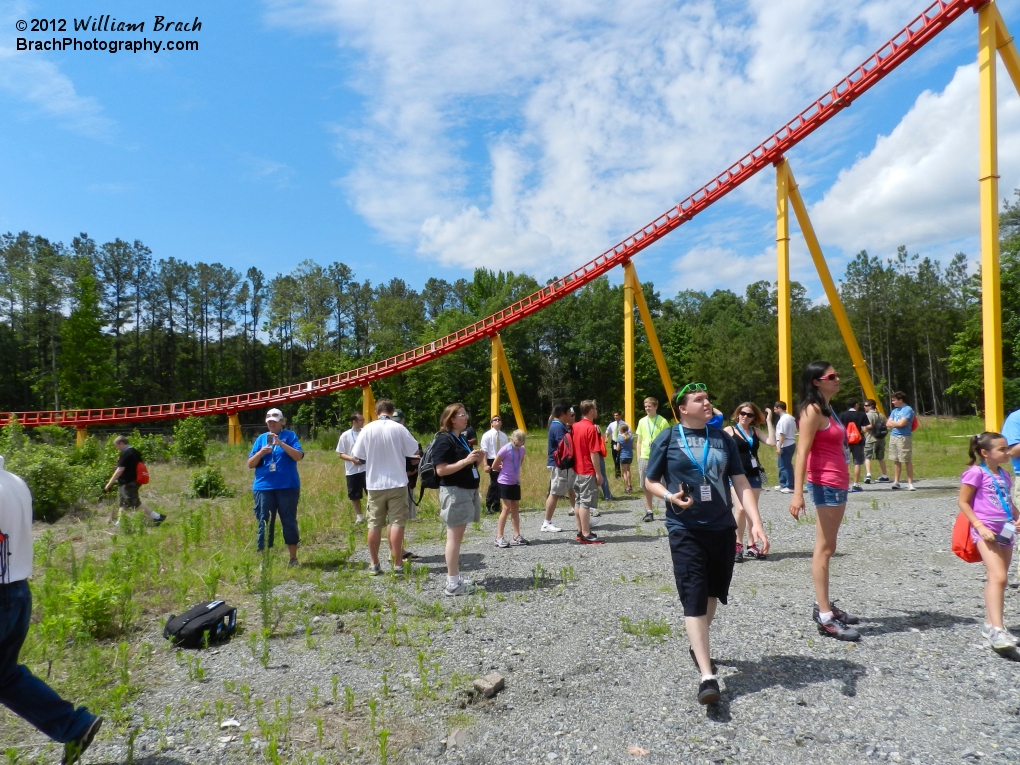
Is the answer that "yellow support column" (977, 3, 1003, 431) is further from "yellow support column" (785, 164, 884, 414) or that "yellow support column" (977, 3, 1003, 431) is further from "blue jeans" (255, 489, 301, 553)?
"blue jeans" (255, 489, 301, 553)

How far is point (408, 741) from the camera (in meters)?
3.38

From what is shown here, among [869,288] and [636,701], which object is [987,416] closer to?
[636,701]

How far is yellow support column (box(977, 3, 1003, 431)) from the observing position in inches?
450

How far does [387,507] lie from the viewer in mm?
6773

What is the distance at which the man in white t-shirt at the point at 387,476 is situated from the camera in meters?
A: 6.64

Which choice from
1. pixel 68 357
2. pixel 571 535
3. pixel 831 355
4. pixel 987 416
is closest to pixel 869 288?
pixel 831 355

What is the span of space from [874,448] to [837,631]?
34.6 ft

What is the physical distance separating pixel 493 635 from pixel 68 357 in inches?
2063

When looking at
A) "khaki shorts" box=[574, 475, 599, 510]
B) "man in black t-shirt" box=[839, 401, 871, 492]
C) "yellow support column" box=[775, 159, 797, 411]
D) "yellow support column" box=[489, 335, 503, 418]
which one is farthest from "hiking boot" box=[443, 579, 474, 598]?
"yellow support column" box=[489, 335, 503, 418]

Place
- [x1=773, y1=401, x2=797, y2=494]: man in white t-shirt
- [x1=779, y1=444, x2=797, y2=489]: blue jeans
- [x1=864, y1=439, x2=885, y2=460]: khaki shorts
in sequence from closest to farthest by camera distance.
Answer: [x1=773, y1=401, x2=797, y2=494]: man in white t-shirt → [x1=779, y1=444, x2=797, y2=489]: blue jeans → [x1=864, y1=439, x2=885, y2=460]: khaki shorts

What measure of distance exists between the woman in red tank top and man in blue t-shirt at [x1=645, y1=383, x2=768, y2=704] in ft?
2.76

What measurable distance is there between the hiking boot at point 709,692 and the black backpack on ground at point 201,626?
11.5ft

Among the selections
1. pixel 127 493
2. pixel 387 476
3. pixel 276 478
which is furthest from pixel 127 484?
pixel 387 476

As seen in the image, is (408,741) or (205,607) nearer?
(408,741)
